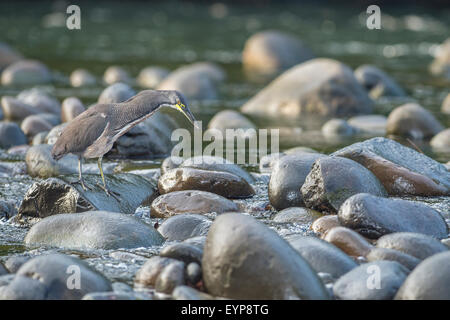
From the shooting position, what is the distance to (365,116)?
11.1m

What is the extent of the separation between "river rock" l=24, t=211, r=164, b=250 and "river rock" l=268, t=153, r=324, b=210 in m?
1.36

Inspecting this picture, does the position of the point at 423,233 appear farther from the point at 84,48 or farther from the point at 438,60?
the point at 84,48

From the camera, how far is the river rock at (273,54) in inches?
673

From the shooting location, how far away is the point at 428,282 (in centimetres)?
421

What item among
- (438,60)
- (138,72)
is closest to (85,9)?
(138,72)

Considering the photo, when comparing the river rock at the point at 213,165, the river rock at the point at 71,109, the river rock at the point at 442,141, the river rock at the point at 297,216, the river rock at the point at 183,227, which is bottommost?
the river rock at the point at 442,141

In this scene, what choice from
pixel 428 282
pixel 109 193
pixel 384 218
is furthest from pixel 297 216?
pixel 428 282

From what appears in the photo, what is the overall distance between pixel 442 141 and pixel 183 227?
5046mm

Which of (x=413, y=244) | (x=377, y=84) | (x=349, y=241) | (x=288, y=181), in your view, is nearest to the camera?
(x=413, y=244)

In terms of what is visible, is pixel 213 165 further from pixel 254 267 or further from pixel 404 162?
pixel 254 267

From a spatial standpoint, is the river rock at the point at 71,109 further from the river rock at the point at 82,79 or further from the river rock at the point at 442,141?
→ the river rock at the point at 442,141

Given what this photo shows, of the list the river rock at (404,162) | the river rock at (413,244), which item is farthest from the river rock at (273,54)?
the river rock at (413,244)

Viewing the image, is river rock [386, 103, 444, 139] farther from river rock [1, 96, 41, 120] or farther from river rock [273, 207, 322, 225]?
river rock [1, 96, 41, 120]

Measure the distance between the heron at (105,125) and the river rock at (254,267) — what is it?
186 cm
